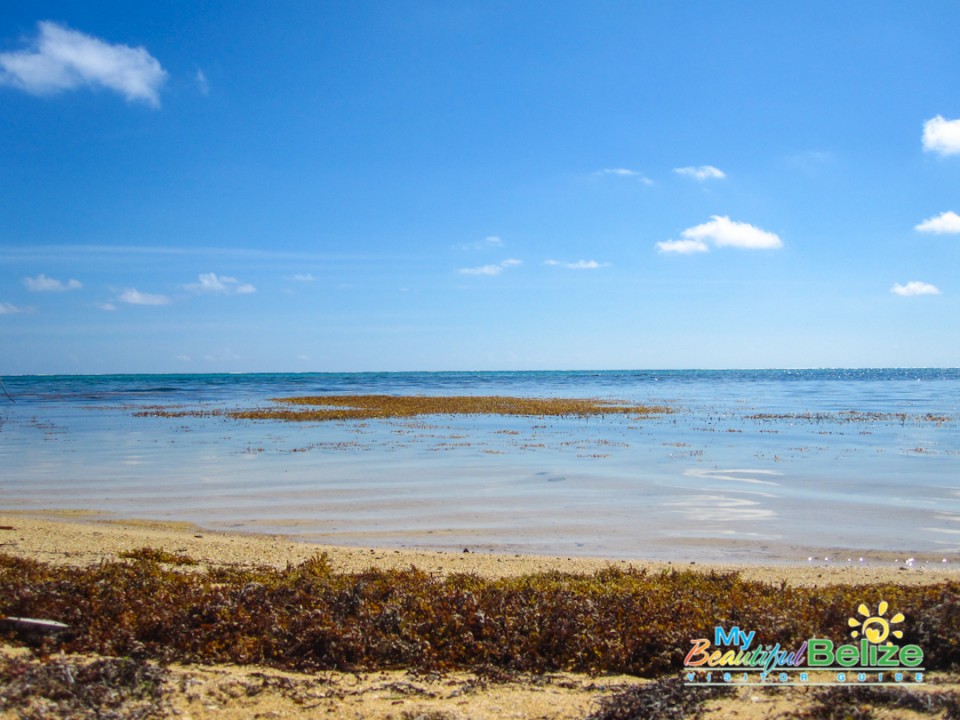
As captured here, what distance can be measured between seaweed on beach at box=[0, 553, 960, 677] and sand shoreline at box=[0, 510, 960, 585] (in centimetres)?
175

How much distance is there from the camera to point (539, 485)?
17375 millimetres

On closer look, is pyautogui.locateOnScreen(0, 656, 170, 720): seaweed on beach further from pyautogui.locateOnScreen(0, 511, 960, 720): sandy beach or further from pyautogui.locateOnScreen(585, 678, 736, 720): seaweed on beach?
pyautogui.locateOnScreen(585, 678, 736, 720): seaweed on beach

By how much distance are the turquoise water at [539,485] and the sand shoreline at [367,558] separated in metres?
0.74

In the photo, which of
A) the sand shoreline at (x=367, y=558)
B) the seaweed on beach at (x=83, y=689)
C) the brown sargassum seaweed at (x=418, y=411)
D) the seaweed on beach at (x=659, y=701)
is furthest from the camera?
the brown sargassum seaweed at (x=418, y=411)

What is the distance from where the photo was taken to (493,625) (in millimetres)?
6395

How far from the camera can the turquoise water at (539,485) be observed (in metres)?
12.2

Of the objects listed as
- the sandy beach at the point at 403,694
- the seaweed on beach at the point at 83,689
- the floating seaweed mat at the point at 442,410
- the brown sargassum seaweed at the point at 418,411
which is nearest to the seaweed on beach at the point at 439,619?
the sandy beach at the point at 403,694

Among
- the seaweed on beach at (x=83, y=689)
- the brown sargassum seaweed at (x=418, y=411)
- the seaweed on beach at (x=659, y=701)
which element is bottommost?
the brown sargassum seaweed at (x=418, y=411)

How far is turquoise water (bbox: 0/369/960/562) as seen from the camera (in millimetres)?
12227

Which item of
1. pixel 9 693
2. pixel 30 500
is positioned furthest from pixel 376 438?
pixel 9 693

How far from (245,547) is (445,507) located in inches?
189

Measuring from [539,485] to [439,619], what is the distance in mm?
11018

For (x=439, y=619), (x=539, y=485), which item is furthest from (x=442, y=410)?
(x=439, y=619)

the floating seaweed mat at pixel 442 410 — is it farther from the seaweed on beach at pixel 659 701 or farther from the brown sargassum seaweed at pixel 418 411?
the seaweed on beach at pixel 659 701
